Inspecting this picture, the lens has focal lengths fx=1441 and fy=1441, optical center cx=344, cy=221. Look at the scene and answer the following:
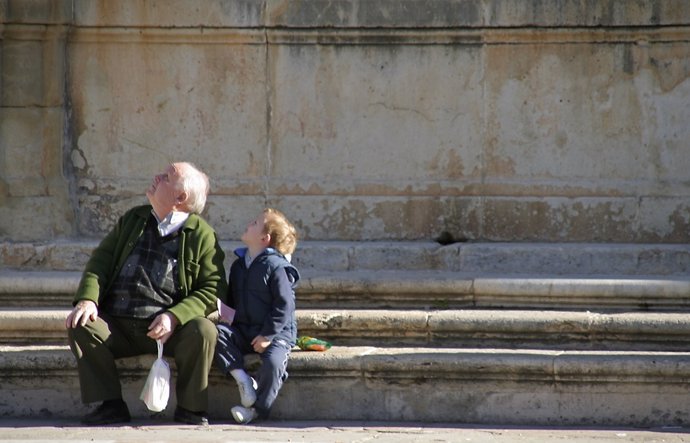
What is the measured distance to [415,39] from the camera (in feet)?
25.8

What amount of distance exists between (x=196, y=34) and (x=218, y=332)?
2.08m

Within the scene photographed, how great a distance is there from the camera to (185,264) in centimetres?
666

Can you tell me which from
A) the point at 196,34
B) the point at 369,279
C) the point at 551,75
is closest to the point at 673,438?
the point at 369,279

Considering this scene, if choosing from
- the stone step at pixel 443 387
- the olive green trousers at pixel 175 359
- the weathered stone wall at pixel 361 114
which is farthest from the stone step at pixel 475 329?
the weathered stone wall at pixel 361 114

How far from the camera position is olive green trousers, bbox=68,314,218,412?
254 inches

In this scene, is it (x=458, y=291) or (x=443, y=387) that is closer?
(x=443, y=387)

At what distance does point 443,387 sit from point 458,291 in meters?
0.86

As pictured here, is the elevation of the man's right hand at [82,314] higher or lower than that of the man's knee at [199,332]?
higher

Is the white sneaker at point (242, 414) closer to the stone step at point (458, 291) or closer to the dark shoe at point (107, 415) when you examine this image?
the dark shoe at point (107, 415)

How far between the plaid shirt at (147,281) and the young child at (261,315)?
0.29 meters

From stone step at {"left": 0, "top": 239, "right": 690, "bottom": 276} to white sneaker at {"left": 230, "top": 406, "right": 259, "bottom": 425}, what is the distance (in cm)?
147

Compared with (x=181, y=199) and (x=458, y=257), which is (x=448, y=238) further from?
(x=181, y=199)

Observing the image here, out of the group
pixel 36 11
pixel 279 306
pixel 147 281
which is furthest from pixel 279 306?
pixel 36 11

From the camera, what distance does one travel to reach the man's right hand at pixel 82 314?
649cm
